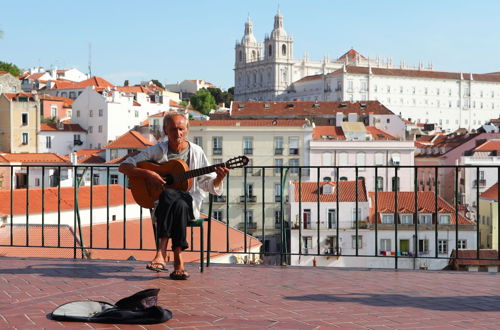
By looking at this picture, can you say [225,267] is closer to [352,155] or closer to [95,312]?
[95,312]

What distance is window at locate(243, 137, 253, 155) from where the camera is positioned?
5472cm

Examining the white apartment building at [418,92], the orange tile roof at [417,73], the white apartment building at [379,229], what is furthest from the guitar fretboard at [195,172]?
the orange tile roof at [417,73]

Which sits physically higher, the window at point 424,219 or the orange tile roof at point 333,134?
the orange tile roof at point 333,134

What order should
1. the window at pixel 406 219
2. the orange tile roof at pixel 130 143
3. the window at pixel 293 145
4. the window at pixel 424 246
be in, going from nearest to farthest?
the window at pixel 424 246 < the window at pixel 406 219 < the window at pixel 293 145 < the orange tile roof at pixel 130 143

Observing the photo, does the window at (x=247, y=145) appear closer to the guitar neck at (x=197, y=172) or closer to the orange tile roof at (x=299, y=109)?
the orange tile roof at (x=299, y=109)

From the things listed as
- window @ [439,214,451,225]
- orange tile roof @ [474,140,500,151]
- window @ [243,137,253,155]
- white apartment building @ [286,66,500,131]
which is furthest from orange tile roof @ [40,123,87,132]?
white apartment building @ [286,66,500,131]

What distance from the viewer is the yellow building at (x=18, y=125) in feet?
227

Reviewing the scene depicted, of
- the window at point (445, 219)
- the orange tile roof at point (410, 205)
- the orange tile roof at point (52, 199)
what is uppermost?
the orange tile roof at point (52, 199)

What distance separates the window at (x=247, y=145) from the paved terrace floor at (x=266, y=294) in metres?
47.8

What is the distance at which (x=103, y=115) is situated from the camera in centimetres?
7625

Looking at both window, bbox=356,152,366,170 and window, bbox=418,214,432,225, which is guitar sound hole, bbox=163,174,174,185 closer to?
Result: window, bbox=418,214,432,225

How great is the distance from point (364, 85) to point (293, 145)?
3290 inches

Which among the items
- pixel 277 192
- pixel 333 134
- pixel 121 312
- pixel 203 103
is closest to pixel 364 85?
pixel 203 103

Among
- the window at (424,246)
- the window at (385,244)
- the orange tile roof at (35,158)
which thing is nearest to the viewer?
the window at (424,246)
